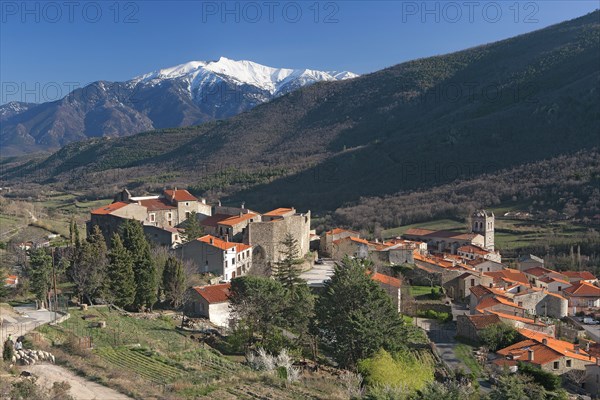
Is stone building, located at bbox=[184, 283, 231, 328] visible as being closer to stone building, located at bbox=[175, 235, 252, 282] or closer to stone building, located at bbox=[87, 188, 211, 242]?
stone building, located at bbox=[175, 235, 252, 282]

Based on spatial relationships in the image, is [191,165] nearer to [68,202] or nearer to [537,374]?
[68,202]

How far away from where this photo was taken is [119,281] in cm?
2805

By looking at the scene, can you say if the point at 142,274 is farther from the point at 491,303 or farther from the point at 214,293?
the point at 491,303

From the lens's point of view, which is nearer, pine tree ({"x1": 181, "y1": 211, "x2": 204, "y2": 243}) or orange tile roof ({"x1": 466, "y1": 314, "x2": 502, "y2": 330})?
orange tile roof ({"x1": 466, "y1": 314, "x2": 502, "y2": 330})

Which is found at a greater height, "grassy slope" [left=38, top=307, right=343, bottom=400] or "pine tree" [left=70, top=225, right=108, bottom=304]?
"pine tree" [left=70, top=225, right=108, bottom=304]

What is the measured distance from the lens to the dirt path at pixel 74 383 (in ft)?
52.3

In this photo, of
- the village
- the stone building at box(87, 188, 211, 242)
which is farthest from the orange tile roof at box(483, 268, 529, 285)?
the stone building at box(87, 188, 211, 242)

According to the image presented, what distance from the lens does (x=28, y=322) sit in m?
22.8

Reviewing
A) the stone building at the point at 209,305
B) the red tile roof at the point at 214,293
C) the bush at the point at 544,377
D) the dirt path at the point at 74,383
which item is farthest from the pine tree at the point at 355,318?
the dirt path at the point at 74,383

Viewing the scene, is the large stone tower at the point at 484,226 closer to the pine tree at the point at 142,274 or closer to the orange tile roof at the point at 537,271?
the orange tile roof at the point at 537,271

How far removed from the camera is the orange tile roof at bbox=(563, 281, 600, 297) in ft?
145

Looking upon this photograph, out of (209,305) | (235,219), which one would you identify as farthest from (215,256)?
(209,305)

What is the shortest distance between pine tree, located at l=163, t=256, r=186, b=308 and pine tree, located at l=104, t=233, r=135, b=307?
7.33 feet

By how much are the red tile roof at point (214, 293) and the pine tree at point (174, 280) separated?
2.76ft
